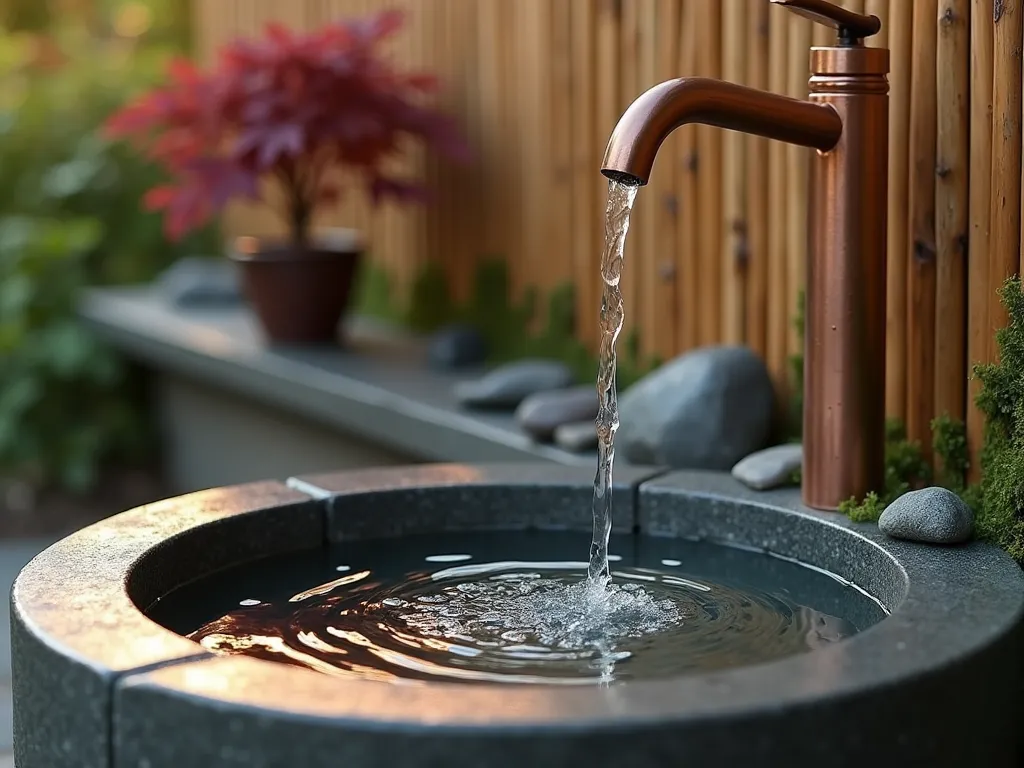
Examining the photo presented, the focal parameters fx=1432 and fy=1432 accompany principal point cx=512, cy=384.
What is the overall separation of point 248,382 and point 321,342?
0.30 m

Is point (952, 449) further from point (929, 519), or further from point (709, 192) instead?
point (709, 192)

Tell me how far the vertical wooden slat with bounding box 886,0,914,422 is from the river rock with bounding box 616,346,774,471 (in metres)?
0.44

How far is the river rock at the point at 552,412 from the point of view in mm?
3506

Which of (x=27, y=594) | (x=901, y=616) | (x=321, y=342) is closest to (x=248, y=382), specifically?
(x=321, y=342)

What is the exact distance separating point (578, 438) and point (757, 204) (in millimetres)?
683

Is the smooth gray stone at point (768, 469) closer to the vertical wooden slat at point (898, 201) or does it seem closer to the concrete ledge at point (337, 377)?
the vertical wooden slat at point (898, 201)

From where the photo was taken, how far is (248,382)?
4668mm

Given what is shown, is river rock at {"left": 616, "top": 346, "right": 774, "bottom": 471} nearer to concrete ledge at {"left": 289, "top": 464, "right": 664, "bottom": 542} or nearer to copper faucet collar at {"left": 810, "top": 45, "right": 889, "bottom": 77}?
concrete ledge at {"left": 289, "top": 464, "right": 664, "bottom": 542}

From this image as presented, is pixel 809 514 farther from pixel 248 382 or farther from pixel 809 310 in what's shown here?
pixel 248 382

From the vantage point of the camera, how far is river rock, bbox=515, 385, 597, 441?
3506 millimetres

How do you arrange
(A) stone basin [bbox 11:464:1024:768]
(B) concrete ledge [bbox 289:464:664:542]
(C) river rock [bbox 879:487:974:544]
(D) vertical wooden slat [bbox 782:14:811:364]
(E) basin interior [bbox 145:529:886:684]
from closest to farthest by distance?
(A) stone basin [bbox 11:464:1024:768] → (E) basin interior [bbox 145:529:886:684] → (C) river rock [bbox 879:487:974:544] → (B) concrete ledge [bbox 289:464:664:542] → (D) vertical wooden slat [bbox 782:14:811:364]

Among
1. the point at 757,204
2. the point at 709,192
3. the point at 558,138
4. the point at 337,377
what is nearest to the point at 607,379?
the point at 757,204

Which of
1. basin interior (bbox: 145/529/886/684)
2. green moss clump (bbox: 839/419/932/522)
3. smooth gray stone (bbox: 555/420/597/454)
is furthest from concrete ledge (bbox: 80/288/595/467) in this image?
basin interior (bbox: 145/529/886/684)

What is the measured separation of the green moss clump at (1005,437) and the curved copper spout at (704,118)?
39cm
